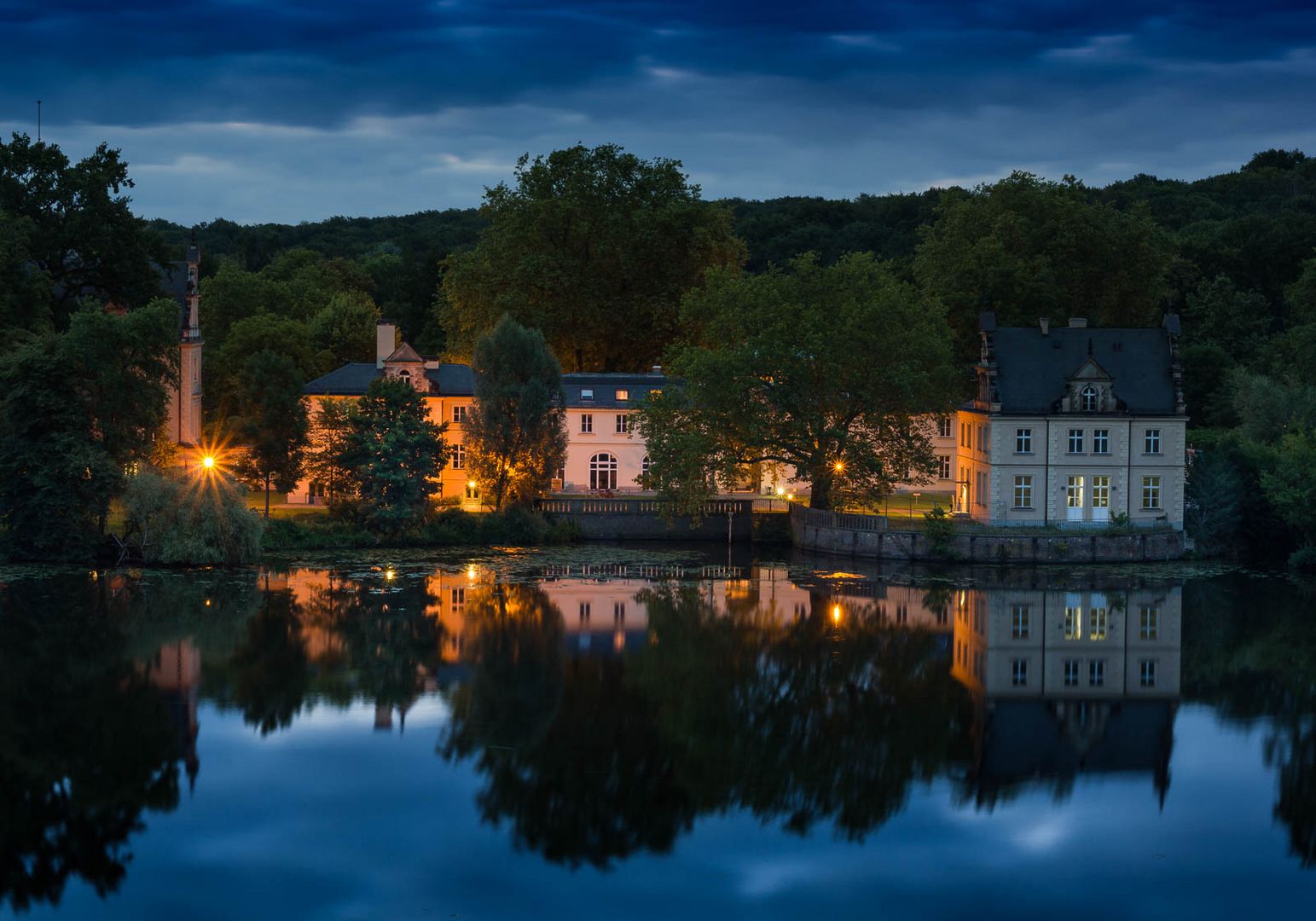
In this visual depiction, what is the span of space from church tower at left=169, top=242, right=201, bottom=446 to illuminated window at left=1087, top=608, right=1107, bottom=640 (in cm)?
3168

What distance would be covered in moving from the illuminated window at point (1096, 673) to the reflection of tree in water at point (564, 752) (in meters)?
9.95

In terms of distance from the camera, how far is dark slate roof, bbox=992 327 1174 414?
55.3m

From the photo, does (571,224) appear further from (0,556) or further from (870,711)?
(870,711)

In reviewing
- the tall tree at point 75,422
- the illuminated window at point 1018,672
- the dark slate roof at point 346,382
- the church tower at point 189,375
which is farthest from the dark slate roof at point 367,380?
the illuminated window at point 1018,672

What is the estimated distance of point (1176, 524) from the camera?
54906mm

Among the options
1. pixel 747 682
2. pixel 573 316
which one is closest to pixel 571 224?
pixel 573 316

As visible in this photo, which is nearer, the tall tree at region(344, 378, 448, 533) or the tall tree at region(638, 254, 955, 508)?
the tall tree at region(344, 378, 448, 533)

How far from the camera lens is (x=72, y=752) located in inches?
1137

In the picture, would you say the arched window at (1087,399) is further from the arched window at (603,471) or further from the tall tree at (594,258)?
the tall tree at (594,258)

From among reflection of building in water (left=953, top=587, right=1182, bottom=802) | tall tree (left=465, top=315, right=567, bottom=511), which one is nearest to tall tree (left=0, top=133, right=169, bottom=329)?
tall tree (left=465, top=315, right=567, bottom=511)

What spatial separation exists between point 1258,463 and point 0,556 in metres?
38.5

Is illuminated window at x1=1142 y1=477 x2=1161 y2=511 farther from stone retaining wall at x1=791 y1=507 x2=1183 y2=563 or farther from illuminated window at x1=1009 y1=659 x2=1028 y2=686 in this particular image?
illuminated window at x1=1009 y1=659 x2=1028 y2=686

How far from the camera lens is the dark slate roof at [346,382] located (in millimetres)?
61969

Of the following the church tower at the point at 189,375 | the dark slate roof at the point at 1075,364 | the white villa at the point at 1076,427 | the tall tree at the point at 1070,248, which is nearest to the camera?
the white villa at the point at 1076,427
